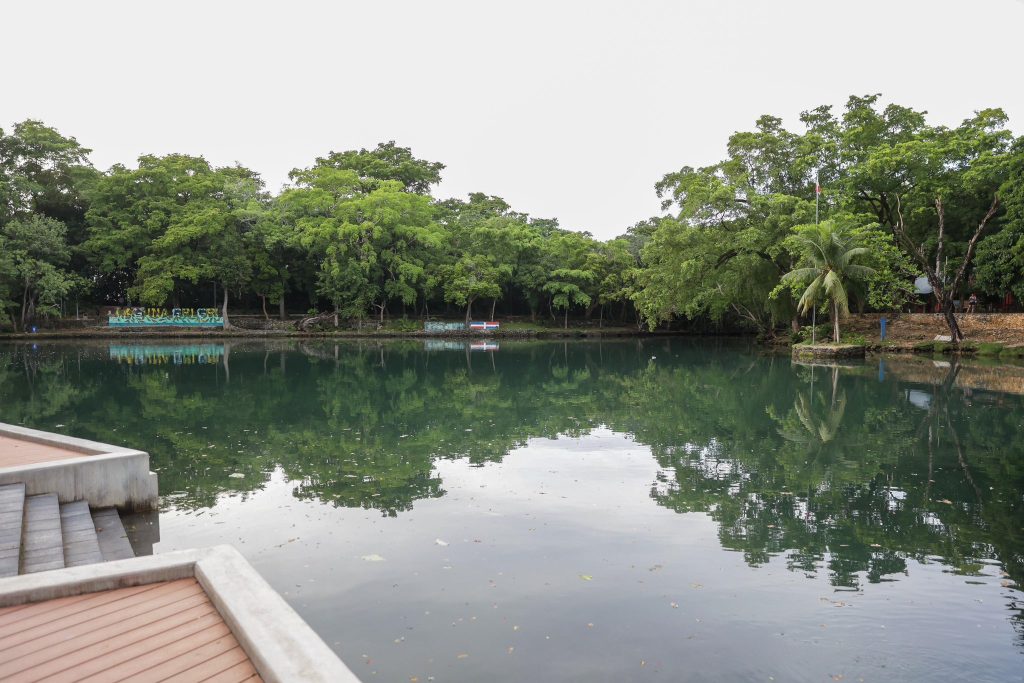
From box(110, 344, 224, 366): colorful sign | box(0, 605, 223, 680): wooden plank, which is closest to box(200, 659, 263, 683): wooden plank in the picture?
box(0, 605, 223, 680): wooden plank

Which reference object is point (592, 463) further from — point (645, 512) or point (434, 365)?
point (434, 365)

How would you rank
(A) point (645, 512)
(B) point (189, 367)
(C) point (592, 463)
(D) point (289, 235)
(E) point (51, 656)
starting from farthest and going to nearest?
1. (D) point (289, 235)
2. (B) point (189, 367)
3. (C) point (592, 463)
4. (A) point (645, 512)
5. (E) point (51, 656)

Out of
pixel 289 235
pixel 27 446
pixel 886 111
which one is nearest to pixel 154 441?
pixel 27 446

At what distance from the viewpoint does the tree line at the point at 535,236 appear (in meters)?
29.0

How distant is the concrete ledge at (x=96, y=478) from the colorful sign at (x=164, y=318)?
37017 mm

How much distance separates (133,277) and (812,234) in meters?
40.5

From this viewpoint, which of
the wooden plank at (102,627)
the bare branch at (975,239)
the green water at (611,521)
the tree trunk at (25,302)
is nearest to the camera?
the wooden plank at (102,627)

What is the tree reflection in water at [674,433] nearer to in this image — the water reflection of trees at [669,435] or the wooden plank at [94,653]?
the water reflection of trees at [669,435]

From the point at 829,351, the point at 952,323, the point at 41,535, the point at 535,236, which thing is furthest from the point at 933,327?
the point at 41,535

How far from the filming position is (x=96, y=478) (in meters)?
6.60

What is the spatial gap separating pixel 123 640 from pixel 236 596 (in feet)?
1.66

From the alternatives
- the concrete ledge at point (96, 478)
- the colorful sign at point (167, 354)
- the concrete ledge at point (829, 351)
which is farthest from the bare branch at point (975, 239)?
the concrete ledge at point (96, 478)

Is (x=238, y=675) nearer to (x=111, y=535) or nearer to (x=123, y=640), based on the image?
(x=123, y=640)

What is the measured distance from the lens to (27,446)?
25.1 feet
